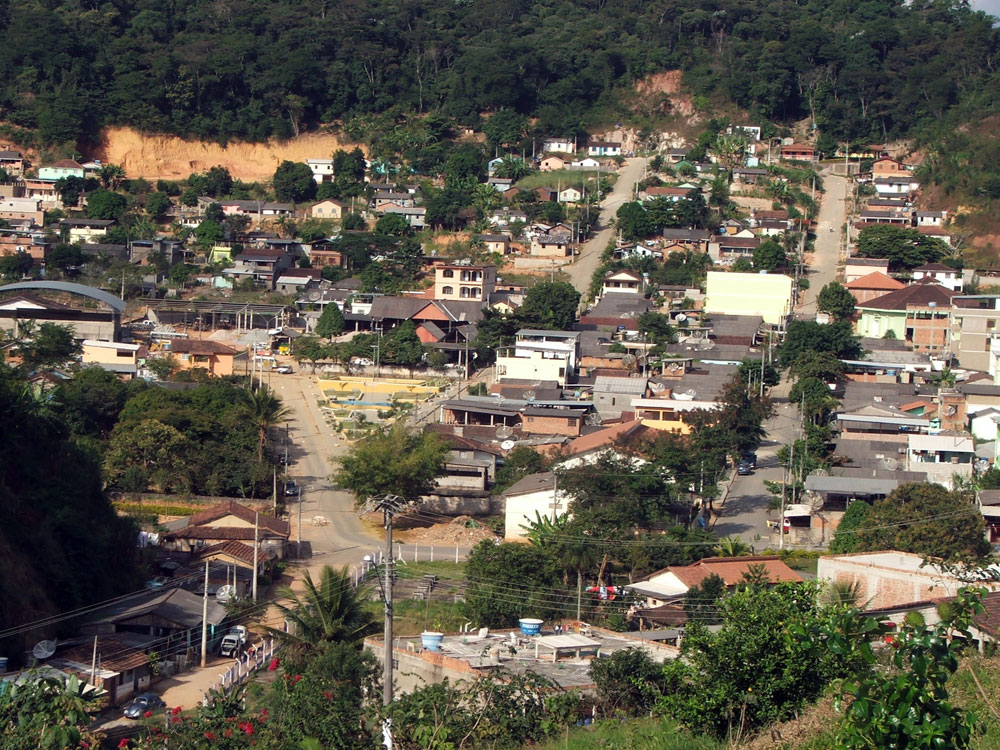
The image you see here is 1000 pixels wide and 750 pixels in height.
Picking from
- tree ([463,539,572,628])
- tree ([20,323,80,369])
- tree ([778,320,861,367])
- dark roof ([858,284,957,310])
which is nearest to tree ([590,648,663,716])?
tree ([463,539,572,628])

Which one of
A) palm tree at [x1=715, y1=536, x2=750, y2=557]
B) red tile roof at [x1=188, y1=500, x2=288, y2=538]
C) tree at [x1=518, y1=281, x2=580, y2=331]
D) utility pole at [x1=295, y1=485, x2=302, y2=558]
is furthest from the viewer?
tree at [x1=518, y1=281, x2=580, y2=331]

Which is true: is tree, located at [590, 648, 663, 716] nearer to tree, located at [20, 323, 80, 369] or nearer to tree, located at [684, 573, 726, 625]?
tree, located at [684, 573, 726, 625]

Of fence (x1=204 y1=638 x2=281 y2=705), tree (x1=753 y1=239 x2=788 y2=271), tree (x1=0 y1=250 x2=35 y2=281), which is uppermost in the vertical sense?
tree (x1=753 y1=239 x2=788 y2=271)

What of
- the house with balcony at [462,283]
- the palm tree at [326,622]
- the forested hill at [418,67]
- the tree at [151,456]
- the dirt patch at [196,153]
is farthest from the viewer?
the forested hill at [418,67]

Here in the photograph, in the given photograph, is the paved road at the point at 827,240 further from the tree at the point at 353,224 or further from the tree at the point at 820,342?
the tree at the point at 353,224

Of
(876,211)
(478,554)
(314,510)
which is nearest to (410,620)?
(478,554)

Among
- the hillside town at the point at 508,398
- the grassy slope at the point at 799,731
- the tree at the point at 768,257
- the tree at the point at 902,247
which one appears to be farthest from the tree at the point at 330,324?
the grassy slope at the point at 799,731

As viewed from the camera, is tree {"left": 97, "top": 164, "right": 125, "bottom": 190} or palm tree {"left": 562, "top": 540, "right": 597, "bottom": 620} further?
tree {"left": 97, "top": 164, "right": 125, "bottom": 190}

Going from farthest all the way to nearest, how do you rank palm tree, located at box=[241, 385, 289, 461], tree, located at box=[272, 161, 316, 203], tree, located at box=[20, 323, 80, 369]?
tree, located at box=[272, 161, 316, 203] → tree, located at box=[20, 323, 80, 369] → palm tree, located at box=[241, 385, 289, 461]
